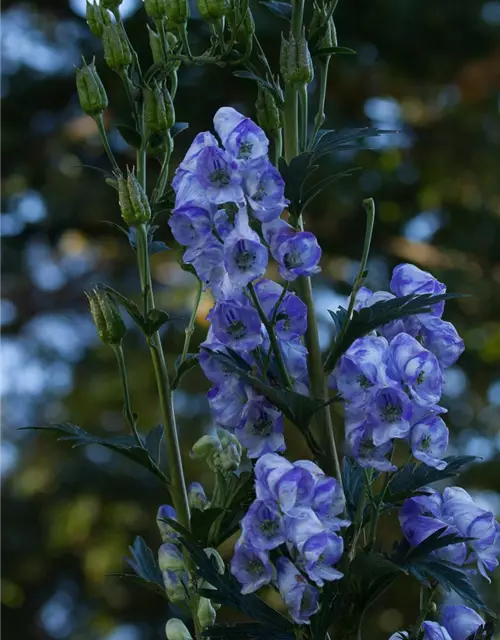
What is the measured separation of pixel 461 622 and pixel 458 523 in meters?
0.07

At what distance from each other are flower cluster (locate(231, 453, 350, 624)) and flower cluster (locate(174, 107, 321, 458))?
0.05 m

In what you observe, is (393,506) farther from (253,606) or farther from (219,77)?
(219,77)

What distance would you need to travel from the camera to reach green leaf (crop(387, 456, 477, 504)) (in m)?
0.63

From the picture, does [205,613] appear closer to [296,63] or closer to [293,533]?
[293,533]

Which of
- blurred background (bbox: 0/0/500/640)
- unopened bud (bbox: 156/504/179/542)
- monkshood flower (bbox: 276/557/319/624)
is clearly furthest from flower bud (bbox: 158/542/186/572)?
blurred background (bbox: 0/0/500/640)

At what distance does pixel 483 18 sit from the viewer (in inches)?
133

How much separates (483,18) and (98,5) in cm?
284

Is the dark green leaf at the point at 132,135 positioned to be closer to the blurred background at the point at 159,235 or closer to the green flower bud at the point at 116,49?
the green flower bud at the point at 116,49

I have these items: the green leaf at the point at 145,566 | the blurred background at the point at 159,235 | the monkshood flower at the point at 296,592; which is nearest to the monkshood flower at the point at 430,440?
the monkshood flower at the point at 296,592

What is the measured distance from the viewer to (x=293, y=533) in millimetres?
573

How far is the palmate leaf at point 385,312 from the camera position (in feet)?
2.01

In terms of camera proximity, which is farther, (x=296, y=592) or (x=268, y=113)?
(x=268, y=113)

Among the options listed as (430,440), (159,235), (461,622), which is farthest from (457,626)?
(159,235)

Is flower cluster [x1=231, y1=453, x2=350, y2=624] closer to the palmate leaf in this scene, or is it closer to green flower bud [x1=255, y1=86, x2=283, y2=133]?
the palmate leaf
